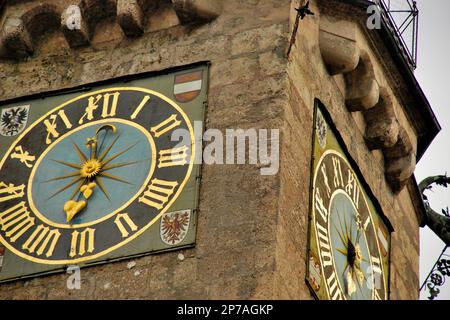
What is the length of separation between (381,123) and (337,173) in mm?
1078

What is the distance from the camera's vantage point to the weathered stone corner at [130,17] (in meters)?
17.9

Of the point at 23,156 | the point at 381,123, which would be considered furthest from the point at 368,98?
the point at 23,156

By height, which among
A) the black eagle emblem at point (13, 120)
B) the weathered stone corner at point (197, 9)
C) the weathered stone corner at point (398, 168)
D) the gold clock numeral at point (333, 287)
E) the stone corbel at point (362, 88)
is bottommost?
the gold clock numeral at point (333, 287)

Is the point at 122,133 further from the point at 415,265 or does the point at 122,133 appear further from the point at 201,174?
the point at 415,265

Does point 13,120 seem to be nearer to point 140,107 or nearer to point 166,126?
point 140,107

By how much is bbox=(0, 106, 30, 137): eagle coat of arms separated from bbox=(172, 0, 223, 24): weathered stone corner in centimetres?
140

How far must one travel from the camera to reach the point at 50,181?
17234 mm

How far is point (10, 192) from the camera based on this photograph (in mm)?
17344

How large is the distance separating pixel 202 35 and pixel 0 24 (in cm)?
188

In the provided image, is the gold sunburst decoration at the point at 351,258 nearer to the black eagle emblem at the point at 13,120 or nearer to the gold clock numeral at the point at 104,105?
the gold clock numeral at the point at 104,105

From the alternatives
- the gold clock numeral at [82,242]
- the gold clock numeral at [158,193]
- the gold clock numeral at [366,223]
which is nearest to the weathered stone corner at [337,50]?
the gold clock numeral at [366,223]

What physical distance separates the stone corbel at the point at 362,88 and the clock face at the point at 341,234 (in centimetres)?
56

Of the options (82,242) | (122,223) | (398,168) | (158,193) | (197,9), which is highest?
(197,9)
